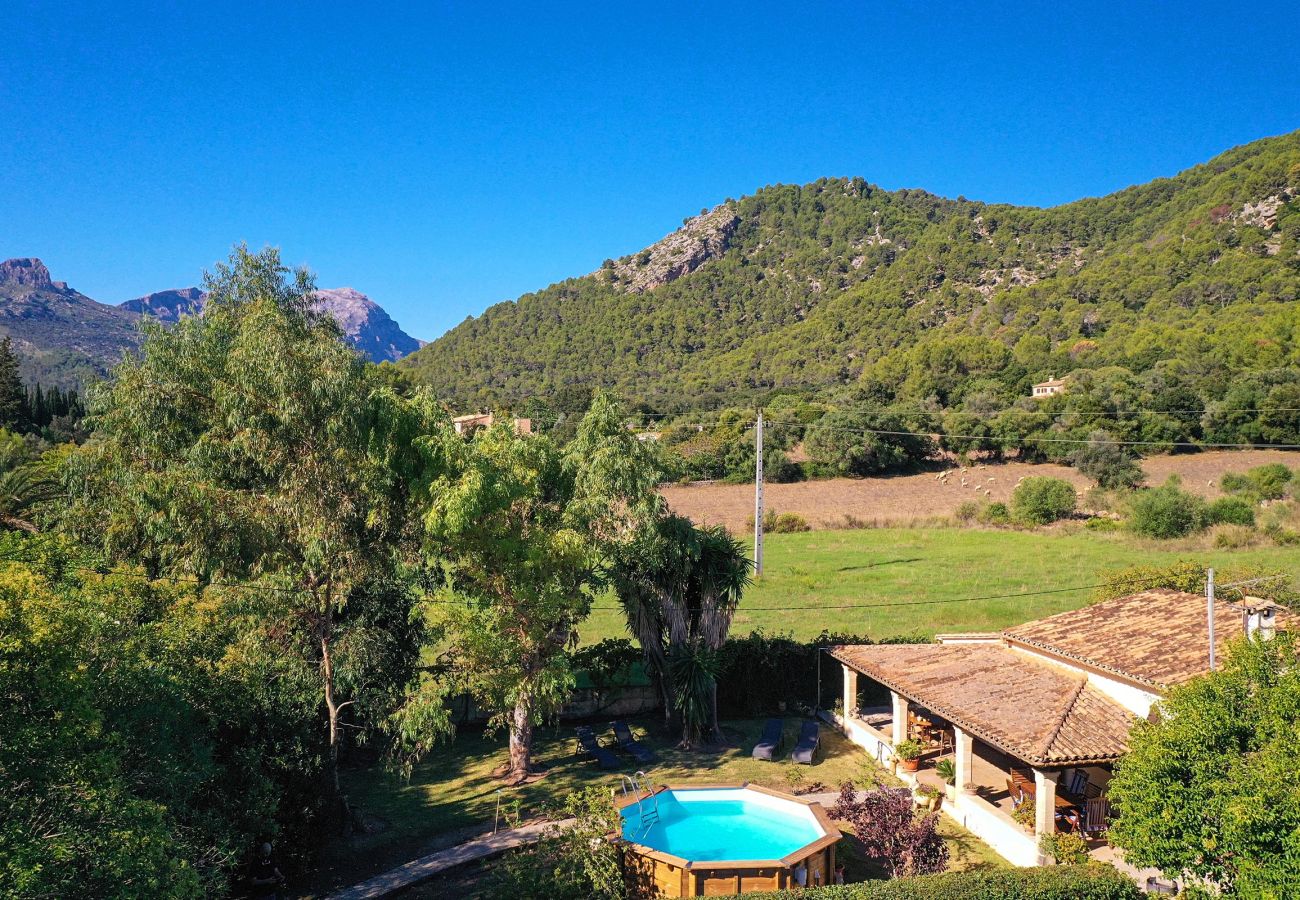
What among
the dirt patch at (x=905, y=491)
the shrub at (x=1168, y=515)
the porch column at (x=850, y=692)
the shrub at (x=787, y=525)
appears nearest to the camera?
the porch column at (x=850, y=692)

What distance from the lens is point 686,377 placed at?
99812 millimetres

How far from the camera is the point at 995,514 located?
1665 inches

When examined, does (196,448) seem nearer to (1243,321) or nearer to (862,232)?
(1243,321)

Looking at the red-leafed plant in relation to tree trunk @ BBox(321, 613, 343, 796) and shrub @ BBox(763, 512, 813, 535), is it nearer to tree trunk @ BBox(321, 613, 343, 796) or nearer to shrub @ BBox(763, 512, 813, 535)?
tree trunk @ BBox(321, 613, 343, 796)

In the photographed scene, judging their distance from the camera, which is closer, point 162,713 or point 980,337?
point 162,713

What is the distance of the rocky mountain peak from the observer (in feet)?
444

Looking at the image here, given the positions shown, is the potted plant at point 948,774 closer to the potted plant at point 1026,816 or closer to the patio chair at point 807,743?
the potted plant at point 1026,816

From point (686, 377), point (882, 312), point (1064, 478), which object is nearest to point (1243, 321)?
point (1064, 478)

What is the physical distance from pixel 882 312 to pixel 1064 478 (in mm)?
57058

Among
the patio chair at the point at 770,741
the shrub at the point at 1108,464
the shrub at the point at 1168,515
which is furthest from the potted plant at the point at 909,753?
the shrub at the point at 1108,464

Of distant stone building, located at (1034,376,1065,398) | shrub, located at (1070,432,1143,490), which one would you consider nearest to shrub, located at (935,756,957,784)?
shrub, located at (1070,432,1143,490)

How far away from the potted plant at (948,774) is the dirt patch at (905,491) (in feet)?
82.4

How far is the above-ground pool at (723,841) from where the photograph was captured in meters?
10.6

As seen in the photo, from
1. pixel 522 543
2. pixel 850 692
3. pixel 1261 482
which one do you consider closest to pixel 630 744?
pixel 850 692
